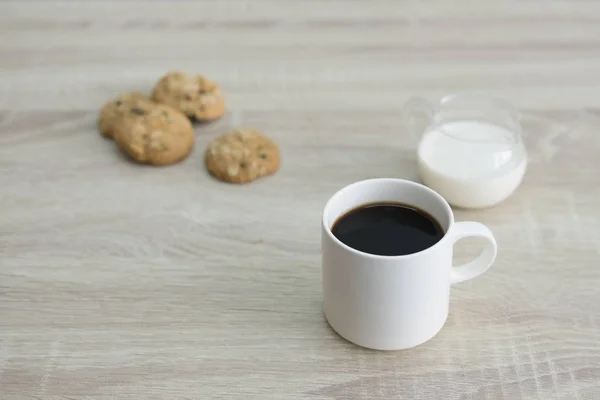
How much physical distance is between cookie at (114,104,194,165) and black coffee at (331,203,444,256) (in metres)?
0.34

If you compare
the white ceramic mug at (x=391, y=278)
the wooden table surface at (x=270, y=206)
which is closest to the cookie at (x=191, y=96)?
the wooden table surface at (x=270, y=206)

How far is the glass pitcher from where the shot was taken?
0.90 metres

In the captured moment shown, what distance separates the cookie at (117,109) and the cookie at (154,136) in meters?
0.02

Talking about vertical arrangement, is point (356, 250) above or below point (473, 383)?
above

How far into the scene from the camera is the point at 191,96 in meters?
1.08

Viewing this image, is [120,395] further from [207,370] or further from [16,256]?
[16,256]

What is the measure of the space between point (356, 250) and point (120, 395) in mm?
260

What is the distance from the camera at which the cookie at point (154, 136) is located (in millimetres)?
990

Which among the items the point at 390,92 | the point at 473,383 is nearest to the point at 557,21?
the point at 390,92

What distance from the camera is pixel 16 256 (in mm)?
863

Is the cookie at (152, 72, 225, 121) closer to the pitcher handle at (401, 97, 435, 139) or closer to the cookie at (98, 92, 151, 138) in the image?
the cookie at (98, 92, 151, 138)

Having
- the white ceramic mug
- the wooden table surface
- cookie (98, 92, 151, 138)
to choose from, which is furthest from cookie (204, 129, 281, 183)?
the white ceramic mug

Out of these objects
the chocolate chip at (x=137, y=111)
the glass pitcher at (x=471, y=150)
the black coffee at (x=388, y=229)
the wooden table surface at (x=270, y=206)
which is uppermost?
the black coffee at (x=388, y=229)

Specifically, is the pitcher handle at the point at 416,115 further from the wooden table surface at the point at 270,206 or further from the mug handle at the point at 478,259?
the mug handle at the point at 478,259
